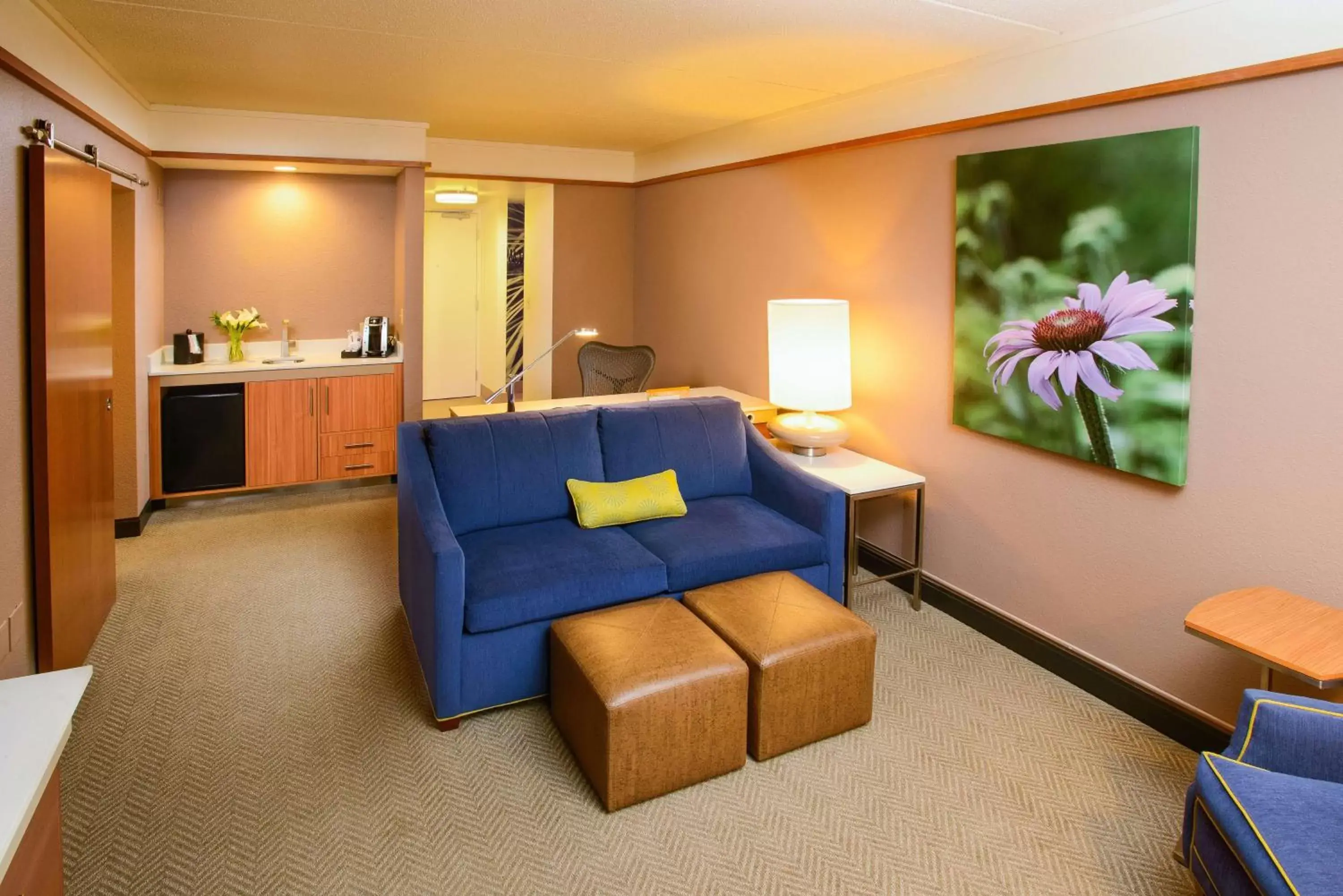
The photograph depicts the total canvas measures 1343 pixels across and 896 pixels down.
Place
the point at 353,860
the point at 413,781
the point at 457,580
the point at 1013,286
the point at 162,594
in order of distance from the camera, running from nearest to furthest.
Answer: the point at 353,860 → the point at 413,781 → the point at 457,580 → the point at 1013,286 → the point at 162,594

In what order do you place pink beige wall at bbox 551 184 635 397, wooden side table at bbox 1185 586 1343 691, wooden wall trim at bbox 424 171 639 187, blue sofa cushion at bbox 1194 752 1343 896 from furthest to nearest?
pink beige wall at bbox 551 184 635 397 → wooden wall trim at bbox 424 171 639 187 → wooden side table at bbox 1185 586 1343 691 → blue sofa cushion at bbox 1194 752 1343 896

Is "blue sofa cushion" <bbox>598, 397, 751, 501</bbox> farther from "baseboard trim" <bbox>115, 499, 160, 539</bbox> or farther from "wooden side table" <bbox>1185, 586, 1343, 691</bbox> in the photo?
"baseboard trim" <bbox>115, 499, 160, 539</bbox>

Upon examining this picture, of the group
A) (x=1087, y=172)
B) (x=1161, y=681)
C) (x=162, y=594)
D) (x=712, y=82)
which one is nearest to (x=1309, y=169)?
(x=1087, y=172)

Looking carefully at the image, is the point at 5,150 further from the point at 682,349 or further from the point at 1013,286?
the point at 682,349

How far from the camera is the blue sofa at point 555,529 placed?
2.55 meters

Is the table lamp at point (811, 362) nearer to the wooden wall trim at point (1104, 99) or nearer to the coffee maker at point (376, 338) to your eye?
the wooden wall trim at point (1104, 99)

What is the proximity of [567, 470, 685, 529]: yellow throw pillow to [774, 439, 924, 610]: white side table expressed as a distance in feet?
1.75

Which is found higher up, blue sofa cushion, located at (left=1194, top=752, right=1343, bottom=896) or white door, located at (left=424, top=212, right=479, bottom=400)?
white door, located at (left=424, top=212, right=479, bottom=400)

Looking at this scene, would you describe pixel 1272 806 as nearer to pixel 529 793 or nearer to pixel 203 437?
pixel 529 793

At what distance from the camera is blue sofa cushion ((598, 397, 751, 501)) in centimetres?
331

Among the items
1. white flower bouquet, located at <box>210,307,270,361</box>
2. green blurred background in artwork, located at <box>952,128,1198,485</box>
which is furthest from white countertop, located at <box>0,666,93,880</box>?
white flower bouquet, located at <box>210,307,270,361</box>

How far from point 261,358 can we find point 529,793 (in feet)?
12.2

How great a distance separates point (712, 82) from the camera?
11.6 feet

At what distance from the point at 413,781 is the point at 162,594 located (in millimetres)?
1863
